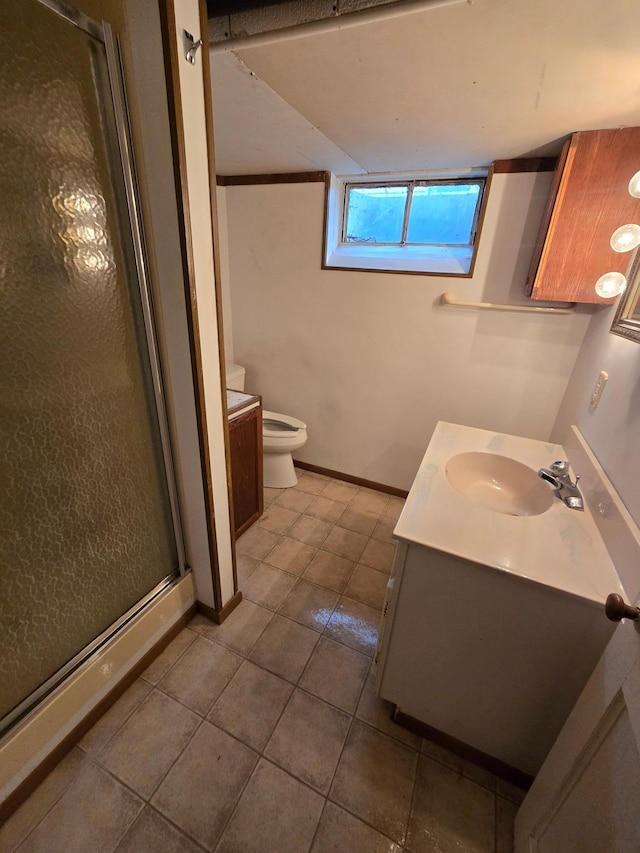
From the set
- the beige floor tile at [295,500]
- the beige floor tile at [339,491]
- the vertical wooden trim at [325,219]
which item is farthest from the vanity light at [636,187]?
the beige floor tile at [295,500]

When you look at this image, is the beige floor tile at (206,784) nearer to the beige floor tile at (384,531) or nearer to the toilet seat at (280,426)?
the beige floor tile at (384,531)

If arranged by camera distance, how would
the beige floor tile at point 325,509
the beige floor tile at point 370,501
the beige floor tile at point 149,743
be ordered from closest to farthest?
the beige floor tile at point 149,743 < the beige floor tile at point 325,509 < the beige floor tile at point 370,501

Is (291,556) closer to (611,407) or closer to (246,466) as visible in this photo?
(246,466)

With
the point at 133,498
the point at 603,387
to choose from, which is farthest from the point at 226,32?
the point at 603,387

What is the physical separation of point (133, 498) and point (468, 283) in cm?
198

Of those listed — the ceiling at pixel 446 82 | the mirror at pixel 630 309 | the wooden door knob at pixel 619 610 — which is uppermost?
the ceiling at pixel 446 82

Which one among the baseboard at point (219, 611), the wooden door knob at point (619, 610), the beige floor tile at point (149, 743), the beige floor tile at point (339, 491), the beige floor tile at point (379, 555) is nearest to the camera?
the wooden door knob at point (619, 610)

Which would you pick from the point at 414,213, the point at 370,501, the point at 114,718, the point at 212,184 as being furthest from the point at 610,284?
the point at 114,718

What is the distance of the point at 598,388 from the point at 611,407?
0.18 metres

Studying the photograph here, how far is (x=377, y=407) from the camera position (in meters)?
2.38

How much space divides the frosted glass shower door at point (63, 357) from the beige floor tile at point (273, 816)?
69 centimetres

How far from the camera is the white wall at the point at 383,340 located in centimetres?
181

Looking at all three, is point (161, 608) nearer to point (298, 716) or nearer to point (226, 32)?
point (298, 716)

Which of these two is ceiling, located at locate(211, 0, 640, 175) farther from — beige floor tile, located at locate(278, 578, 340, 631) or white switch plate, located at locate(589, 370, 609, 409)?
beige floor tile, located at locate(278, 578, 340, 631)
